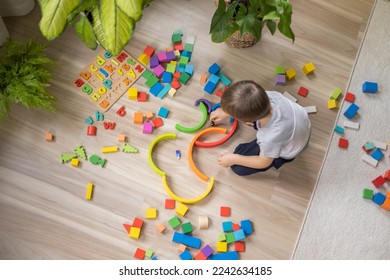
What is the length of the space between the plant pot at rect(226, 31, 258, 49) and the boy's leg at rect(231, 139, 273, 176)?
0.47 m

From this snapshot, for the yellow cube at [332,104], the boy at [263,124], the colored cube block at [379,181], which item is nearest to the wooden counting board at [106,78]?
the boy at [263,124]

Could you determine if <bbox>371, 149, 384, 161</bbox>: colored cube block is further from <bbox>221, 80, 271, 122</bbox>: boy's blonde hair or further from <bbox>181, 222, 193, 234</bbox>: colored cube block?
<bbox>181, 222, 193, 234</bbox>: colored cube block

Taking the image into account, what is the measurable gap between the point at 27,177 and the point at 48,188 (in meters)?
0.10

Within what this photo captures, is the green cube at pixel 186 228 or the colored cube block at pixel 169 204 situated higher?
the colored cube block at pixel 169 204

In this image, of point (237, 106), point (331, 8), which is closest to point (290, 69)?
point (331, 8)

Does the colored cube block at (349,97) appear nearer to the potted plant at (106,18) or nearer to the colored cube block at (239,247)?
the colored cube block at (239,247)

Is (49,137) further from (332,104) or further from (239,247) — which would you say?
(332,104)

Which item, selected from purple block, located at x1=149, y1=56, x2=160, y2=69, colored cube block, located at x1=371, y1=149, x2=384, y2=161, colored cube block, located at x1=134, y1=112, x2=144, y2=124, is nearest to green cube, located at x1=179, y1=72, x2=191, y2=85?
purple block, located at x1=149, y1=56, x2=160, y2=69

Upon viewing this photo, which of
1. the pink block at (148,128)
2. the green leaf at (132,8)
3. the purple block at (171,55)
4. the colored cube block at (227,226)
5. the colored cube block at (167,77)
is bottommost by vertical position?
the colored cube block at (227,226)

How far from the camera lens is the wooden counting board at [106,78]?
1.92m

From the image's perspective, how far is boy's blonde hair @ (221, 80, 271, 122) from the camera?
1483mm

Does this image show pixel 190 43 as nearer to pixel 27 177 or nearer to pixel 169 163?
pixel 169 163

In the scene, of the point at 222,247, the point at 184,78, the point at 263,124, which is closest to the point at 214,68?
the point at 184,78

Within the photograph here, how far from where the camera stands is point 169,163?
1852 millimetres
